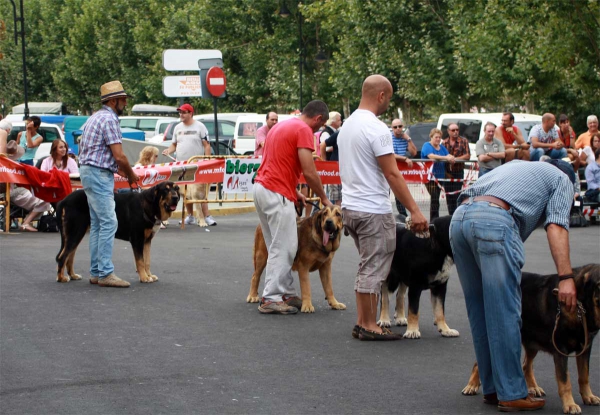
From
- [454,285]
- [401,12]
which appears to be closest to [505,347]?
[454,285]

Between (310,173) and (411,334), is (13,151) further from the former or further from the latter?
(411,334)

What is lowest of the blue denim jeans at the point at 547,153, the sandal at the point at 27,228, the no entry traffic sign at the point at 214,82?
the sandal at the point at 27,228

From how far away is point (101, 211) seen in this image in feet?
33.1

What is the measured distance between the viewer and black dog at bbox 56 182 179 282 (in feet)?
34.2

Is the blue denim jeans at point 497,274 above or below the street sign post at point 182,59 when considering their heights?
below

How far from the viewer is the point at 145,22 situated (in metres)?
60.1

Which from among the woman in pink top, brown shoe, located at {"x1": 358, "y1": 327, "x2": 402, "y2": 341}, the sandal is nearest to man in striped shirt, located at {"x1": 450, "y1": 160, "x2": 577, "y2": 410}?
brown shoe, located at {"x1": 358, "y1": 327, "x2": 402, "y2": 341}

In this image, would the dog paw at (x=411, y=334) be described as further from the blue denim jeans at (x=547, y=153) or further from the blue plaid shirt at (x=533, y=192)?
the blue denim jeans at (x=547, y=153)

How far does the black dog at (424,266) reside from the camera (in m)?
7.41

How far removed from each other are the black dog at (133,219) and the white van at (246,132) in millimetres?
20269

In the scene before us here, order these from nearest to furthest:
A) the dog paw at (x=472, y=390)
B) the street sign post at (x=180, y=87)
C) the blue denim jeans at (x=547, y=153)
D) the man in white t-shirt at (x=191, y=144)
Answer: the dog paw at (x=472, y=390) < the man in white t-shirt at (x=191, y=144) < the blue denim jeans at (x=547, y=153) < the street sign post at (x=180, y=87)

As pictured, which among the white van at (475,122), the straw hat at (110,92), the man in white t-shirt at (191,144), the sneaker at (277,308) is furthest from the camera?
the white van at (475,122)

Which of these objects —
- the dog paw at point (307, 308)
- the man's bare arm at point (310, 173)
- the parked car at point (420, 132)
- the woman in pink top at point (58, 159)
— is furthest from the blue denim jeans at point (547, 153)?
the parked car at point (420, 132)

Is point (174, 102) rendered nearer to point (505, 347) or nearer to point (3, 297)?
point (3, 297)
